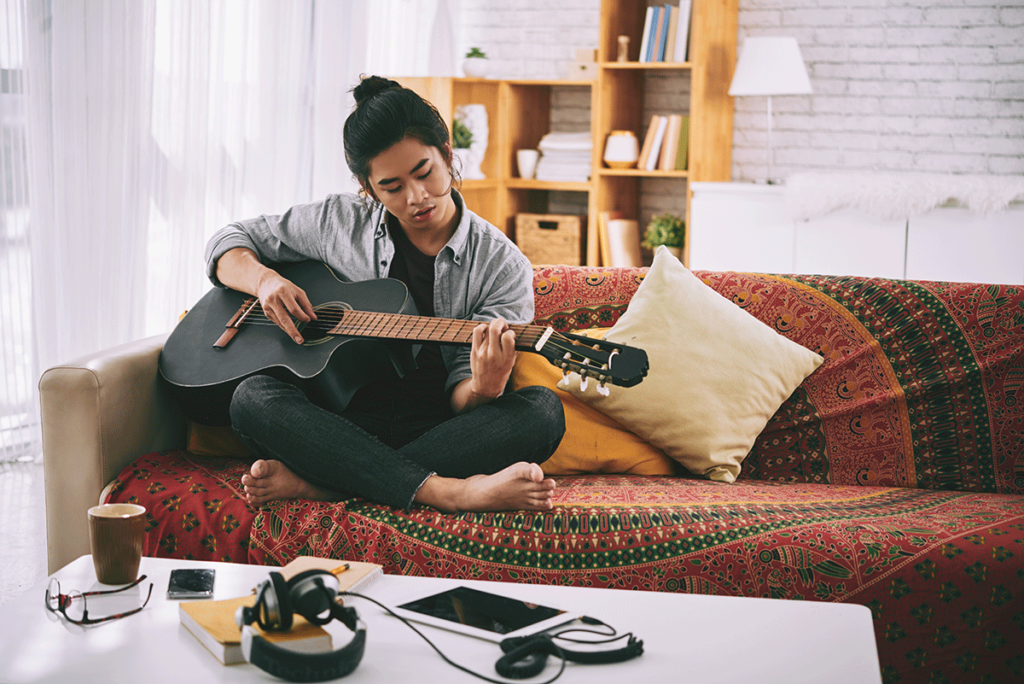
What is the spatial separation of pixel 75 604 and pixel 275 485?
0.52 metres

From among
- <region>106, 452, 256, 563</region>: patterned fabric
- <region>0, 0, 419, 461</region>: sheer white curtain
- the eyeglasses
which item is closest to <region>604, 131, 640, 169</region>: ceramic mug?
<region>0, 0, 419, 461</region>: sheer white curtain

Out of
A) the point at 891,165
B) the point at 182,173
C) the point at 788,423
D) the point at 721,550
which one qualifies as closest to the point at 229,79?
the point at 182,173

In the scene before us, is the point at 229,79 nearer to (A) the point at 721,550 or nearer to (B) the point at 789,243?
(B) the point at 789,243

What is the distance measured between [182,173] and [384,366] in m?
1.58

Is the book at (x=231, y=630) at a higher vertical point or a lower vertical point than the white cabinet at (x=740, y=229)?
lower

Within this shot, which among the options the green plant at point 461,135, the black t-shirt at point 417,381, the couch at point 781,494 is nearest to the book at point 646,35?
the green plant at point 461,135

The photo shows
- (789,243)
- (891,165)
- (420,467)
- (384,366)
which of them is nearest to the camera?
(420,467)

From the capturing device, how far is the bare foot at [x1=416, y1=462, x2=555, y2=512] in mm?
1518

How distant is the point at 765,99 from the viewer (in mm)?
4094

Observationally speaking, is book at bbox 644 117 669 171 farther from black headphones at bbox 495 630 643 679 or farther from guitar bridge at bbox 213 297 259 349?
black headphones at bbox 495 630 643 679

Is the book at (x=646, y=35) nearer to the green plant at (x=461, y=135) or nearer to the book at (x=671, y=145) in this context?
the book at (x=671, y=145)

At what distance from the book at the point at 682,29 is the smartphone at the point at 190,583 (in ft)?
10.9

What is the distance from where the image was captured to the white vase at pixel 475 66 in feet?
13.3

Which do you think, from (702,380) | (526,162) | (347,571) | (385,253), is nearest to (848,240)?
(526,162)
